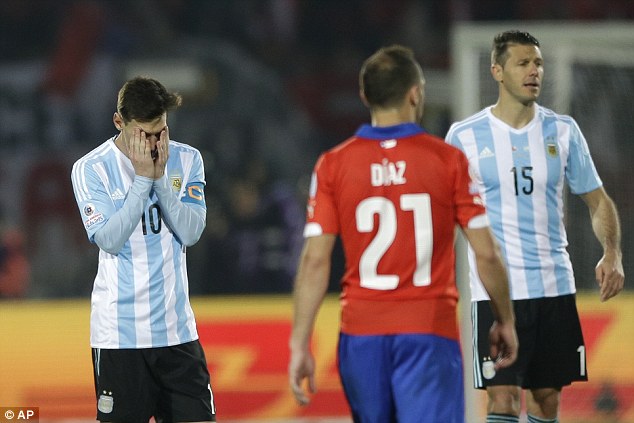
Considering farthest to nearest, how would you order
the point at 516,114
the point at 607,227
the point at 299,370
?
the point at 516,114, the point at 607,227, the point at 299,370

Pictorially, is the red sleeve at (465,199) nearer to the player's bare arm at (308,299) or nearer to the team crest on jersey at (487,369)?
the player's bare arm at (308,299)

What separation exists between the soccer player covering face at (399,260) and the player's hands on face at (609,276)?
4.44 ft

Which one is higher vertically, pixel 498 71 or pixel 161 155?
pixel 498 71

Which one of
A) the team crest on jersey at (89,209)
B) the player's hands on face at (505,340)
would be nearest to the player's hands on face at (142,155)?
the team crest on jersey at (89,209)

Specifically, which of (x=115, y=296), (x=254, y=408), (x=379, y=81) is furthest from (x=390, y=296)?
(x=254, y=408)

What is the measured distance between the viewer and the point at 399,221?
3.50 metres

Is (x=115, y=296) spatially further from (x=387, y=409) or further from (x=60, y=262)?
(x=60, y=262)

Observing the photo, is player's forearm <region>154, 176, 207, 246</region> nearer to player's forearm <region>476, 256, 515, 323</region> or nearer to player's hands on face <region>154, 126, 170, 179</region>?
player's hands on face <region>154, 126, 170, 179</region>

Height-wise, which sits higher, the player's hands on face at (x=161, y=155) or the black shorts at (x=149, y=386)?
the player's hands on face at (x=161, y=155)

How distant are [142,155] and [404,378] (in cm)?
123

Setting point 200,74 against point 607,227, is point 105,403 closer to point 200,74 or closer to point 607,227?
point 607,227

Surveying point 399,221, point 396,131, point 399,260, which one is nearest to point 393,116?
point 396,131

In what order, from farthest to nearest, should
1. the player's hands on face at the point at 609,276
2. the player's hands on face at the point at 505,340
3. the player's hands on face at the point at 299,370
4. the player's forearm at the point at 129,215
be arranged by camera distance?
the player's hands on face at the point at 609,276
the player's forearm at the point at 129,215
the player's hands on face at the point at 505,340
the player's hands on face at the point at 299,370

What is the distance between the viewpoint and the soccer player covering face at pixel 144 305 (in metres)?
4.15
